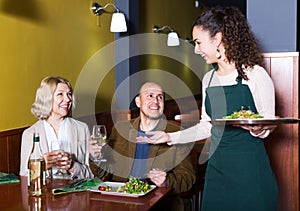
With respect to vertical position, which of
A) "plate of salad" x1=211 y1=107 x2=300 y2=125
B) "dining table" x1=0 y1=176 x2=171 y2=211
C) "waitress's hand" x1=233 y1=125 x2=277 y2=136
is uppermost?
"plate of salad" x1=211 y1=107 x2=300 y2=125

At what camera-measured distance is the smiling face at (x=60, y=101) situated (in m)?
2.76

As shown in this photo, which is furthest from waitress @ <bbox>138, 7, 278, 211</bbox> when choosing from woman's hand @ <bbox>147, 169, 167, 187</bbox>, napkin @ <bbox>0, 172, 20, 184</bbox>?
napkin @ <bbox>0, 172, 20, 184</bbox>

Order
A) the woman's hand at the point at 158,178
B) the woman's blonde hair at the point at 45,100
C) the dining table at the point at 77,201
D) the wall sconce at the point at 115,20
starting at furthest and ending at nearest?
the wall sconce at the point at 115,20 → the woman's blonde hair at the point at 45,100 → the woman's hand at the point at 158,178 → the dining table at the point at 77,201

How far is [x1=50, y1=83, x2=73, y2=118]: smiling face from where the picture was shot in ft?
9.06

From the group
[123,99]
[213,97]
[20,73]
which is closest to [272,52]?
[213,97]

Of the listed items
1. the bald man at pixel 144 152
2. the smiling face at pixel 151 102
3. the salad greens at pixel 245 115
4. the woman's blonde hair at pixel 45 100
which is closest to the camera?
the salad greens at pixel 245 115

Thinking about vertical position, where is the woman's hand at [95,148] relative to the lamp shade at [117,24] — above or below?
below

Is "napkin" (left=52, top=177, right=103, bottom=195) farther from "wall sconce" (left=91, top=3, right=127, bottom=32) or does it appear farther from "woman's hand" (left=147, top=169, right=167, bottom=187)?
"wall sconce" (left=91, top=3, right=127, bottom=32)

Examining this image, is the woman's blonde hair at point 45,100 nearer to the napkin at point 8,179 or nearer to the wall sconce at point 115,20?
the napkin at point 8,179

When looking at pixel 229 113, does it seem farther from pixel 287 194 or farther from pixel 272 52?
pixel 287 194

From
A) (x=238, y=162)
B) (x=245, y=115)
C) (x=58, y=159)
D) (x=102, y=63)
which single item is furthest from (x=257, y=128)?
(x=102, y=63)

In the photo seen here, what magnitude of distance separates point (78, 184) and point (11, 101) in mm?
1109

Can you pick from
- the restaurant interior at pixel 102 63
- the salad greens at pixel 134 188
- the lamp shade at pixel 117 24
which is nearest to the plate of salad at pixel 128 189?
the salad greens at pixel 134 188

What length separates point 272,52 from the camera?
2.73 m
